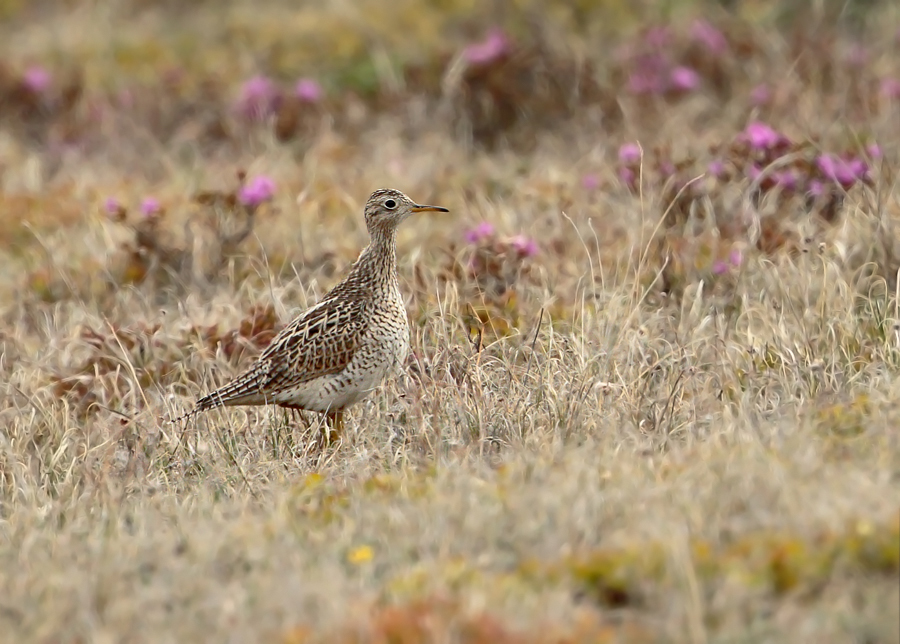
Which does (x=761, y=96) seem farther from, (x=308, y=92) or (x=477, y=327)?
(x=477, y=327)

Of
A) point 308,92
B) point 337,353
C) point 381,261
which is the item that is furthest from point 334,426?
point 308,92

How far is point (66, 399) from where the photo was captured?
7352mm

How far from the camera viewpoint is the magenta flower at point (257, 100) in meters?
13.1

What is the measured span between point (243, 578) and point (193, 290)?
453 cm

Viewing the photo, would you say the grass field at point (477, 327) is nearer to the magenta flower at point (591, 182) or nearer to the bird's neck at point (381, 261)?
the magenta flower at point (591, 182)

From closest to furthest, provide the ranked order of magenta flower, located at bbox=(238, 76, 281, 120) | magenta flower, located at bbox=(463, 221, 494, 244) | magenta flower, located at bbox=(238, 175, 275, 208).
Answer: magenta flower, located at bbox=(463, 221, 494, 244), magenta flower, located at bbox=(238, 175, 275, 208), magenta flower, located at bbox=(238, 76, 281, 120)

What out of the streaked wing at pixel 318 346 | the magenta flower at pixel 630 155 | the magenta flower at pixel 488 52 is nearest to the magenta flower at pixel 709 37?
the magenta flower at pixel 488 52

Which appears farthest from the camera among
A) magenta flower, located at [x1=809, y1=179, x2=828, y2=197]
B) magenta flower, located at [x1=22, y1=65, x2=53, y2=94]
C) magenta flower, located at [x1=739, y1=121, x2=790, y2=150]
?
magenta flower, located at [x1=22, y1=65, x2=53, y2=94]

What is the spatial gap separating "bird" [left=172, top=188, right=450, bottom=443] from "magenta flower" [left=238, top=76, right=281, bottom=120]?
20.5 ft

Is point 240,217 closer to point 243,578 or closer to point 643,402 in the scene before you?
point 643,402

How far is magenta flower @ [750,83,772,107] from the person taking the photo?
39.9 ft

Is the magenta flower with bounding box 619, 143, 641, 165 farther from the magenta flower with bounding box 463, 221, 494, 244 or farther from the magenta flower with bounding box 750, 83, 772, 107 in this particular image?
the magenta flower with bounding box 750, 83, 772, 107

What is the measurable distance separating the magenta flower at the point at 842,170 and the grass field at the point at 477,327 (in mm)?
34

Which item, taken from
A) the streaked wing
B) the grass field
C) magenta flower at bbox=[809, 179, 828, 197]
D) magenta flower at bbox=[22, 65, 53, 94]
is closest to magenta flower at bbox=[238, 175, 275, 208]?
the grass field
